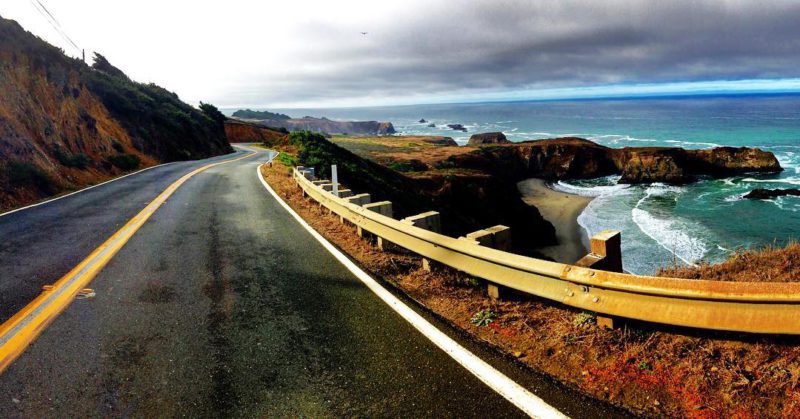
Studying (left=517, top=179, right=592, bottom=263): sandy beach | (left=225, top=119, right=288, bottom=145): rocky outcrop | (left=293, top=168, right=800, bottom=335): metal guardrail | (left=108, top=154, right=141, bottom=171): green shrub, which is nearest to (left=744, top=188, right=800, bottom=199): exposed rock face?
(left=517, top=179, right=592, bottom=263): sandy beach

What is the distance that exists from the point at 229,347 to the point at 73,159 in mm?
21330

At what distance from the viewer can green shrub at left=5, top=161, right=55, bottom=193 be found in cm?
1418

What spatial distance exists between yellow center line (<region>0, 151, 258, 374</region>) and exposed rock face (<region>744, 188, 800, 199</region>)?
4463 cm

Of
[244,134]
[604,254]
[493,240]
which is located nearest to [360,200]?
[493,240]

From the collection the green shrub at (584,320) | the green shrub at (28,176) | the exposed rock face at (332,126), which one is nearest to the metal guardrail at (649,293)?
the green shrub at (584,320)

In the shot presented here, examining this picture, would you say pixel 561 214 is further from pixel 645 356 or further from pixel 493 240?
pixel 645 356

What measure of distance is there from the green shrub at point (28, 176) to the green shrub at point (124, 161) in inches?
318

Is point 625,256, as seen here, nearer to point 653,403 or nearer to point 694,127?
point 653,403

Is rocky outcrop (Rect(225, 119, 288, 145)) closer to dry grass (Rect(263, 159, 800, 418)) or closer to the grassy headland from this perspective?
the grassy headland

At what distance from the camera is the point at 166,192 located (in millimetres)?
13234

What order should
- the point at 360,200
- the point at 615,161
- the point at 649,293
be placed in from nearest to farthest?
the point at 649,293 → the point at 360,200 → the point at 615,161

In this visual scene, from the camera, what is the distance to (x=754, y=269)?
16.5ft

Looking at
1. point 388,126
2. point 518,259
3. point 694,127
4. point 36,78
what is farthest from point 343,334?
point 388,126

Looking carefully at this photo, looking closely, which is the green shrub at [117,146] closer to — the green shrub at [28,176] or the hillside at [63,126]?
the hillside at [63,126]
